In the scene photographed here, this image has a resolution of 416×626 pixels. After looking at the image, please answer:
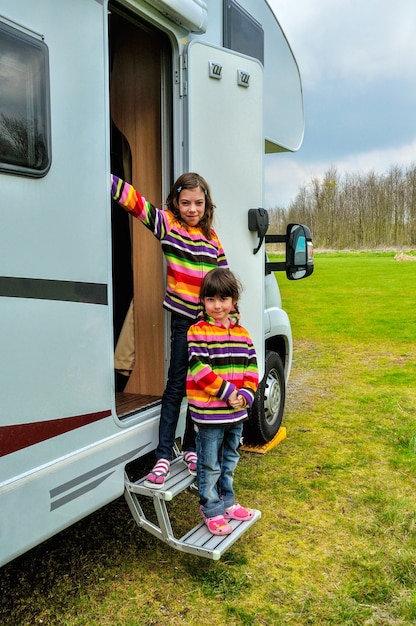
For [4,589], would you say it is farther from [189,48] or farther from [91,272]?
[189,48]

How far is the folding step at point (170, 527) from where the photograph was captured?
262cm

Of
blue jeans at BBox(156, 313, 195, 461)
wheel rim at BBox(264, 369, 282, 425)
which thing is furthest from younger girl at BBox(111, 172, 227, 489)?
wheel rim at BBox(264, 369, 282, 425)

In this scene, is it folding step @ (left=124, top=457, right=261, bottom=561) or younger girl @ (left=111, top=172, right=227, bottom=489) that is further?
younger girl @ (left=111, top=172, right=227, bottom=489)

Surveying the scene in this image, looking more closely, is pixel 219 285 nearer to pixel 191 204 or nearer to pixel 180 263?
pixel 180 263

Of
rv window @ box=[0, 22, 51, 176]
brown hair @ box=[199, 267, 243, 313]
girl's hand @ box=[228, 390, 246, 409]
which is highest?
rv window @ box=[0, 22, 51, 176]

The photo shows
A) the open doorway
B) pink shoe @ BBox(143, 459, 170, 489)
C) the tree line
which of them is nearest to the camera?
pink shoe @ BBox(143, 459, 170, 489)

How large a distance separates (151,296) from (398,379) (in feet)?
14.2

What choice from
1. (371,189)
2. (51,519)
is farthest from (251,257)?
(371,189)

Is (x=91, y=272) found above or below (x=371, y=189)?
below

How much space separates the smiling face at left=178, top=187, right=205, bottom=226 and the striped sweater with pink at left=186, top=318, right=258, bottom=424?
511 millimetres

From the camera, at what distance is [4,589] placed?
265 cm

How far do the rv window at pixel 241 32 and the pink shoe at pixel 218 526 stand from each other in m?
2.59

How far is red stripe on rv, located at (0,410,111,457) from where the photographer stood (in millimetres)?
1943

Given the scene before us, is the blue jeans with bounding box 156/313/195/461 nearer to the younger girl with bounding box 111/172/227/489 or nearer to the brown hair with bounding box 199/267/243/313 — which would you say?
the younger girl with bounding box 111/172/227/489
